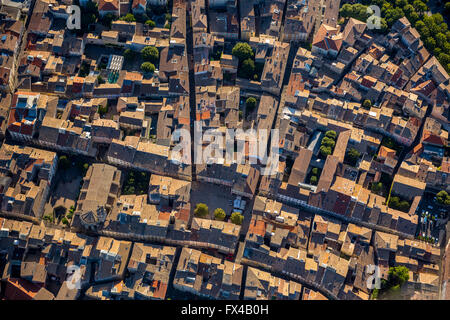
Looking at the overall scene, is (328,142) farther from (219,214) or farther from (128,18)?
(128,18)

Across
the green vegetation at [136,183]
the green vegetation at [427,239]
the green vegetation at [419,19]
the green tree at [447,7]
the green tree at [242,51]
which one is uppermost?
the green tree at [447,7]

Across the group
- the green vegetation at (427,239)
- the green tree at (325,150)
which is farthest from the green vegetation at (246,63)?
the green vegetation at (427,239)

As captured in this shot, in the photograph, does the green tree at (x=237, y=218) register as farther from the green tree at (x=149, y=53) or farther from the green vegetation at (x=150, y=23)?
the green vegetation at (x=150, y=23)

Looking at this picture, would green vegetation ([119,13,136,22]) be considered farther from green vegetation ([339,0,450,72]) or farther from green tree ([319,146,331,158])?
green tree ([319,146,331,158])

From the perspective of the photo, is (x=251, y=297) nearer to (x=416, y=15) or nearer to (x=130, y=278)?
(x=130, y=278)

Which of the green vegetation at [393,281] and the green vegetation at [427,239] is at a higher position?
the green vegetation at [427,239]

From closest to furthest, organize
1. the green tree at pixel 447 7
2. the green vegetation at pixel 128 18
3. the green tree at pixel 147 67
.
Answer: the green tree at pixel 147 67
the green vegetation at pixel 128 18
the green tree at pixel 447 7
